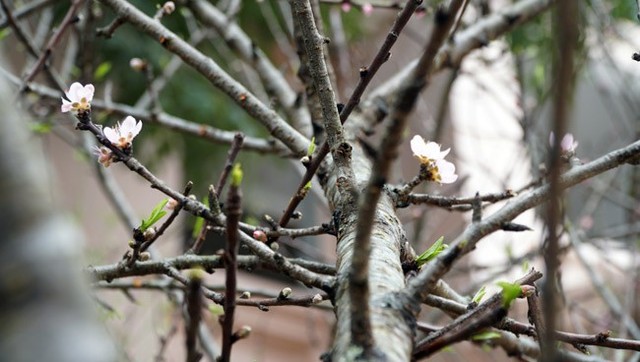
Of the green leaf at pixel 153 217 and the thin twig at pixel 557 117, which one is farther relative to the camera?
the green leaf at pixel 153 217

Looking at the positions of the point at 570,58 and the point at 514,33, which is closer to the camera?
the point at 570,58

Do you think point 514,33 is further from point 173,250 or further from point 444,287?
point 173,250

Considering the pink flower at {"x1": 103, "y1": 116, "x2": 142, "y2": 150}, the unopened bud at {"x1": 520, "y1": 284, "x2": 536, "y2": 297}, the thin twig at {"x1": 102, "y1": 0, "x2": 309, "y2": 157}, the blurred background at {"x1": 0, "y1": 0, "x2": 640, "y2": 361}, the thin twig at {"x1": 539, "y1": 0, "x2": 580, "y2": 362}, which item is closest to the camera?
the thin twig at {"x1": 539, "y1": 0, "x2": 580, "y2": 362}

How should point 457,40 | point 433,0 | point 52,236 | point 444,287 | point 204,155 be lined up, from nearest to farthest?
point 52,236 → point 444,287 → point 457,40 → point 433,0 → point 204,155

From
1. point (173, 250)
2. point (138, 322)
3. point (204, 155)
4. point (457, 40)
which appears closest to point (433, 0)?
point (457, 40)

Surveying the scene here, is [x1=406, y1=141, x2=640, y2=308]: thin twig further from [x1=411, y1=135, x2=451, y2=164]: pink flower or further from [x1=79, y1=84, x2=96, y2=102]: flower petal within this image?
[x1=79, y1=84, x2=96, y2=102]: flower petal

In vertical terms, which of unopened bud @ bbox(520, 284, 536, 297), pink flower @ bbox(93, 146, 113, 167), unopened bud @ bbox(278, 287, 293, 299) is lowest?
unopened bud @ bbox(520, 284, 536, 297)

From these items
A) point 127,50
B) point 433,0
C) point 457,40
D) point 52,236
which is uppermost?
point 127,50

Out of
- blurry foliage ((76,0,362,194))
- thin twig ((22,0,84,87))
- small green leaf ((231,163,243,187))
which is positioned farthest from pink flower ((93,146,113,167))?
A: blurry foliage ((76,0,362,194))

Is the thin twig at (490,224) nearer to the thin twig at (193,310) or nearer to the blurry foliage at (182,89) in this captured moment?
the thin twig at (193,310)

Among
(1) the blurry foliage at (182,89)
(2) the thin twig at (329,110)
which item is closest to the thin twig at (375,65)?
(2) the thin twig at (329,110)

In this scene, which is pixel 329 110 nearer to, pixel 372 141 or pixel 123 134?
pixel 123 134
